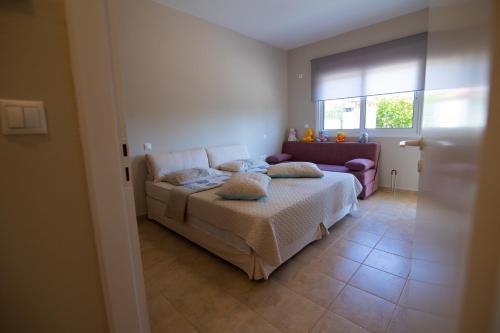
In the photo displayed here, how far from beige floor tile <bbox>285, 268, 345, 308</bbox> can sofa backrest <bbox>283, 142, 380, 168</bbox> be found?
2.65m

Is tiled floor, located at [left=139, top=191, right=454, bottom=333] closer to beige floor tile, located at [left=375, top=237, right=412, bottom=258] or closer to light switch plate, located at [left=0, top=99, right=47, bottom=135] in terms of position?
beige floor tile, located at [left=375, top=237, right=412, bottom=258]

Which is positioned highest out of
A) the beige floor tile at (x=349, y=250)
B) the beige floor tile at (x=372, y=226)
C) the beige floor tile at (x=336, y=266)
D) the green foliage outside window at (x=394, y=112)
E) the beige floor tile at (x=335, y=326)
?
the green foliage outside window at (x=394, y=112)

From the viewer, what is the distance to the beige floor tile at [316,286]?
1.54 m

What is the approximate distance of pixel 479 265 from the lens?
1.05ft

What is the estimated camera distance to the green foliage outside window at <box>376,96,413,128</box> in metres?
3.71

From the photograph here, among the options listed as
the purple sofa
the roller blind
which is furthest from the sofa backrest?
the roller blind

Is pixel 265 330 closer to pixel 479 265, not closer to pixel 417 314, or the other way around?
pixel 417 314

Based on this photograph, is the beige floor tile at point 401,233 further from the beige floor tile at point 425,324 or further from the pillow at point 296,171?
the beige floor tile at point 425,324

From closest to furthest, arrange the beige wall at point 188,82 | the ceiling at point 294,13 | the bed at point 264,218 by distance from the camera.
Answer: the bed at point 264,218
the beige wall at point 188,82
the ceiling at point 294,13

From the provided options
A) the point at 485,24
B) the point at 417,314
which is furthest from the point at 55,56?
the point at 417,314

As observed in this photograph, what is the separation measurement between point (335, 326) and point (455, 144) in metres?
1.33

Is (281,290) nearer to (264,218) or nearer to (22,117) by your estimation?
(264,218)

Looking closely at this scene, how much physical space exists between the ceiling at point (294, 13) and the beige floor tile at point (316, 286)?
129 inches

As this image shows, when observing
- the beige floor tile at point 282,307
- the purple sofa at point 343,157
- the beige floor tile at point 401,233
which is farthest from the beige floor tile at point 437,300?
the purple sofa at point 343,157
